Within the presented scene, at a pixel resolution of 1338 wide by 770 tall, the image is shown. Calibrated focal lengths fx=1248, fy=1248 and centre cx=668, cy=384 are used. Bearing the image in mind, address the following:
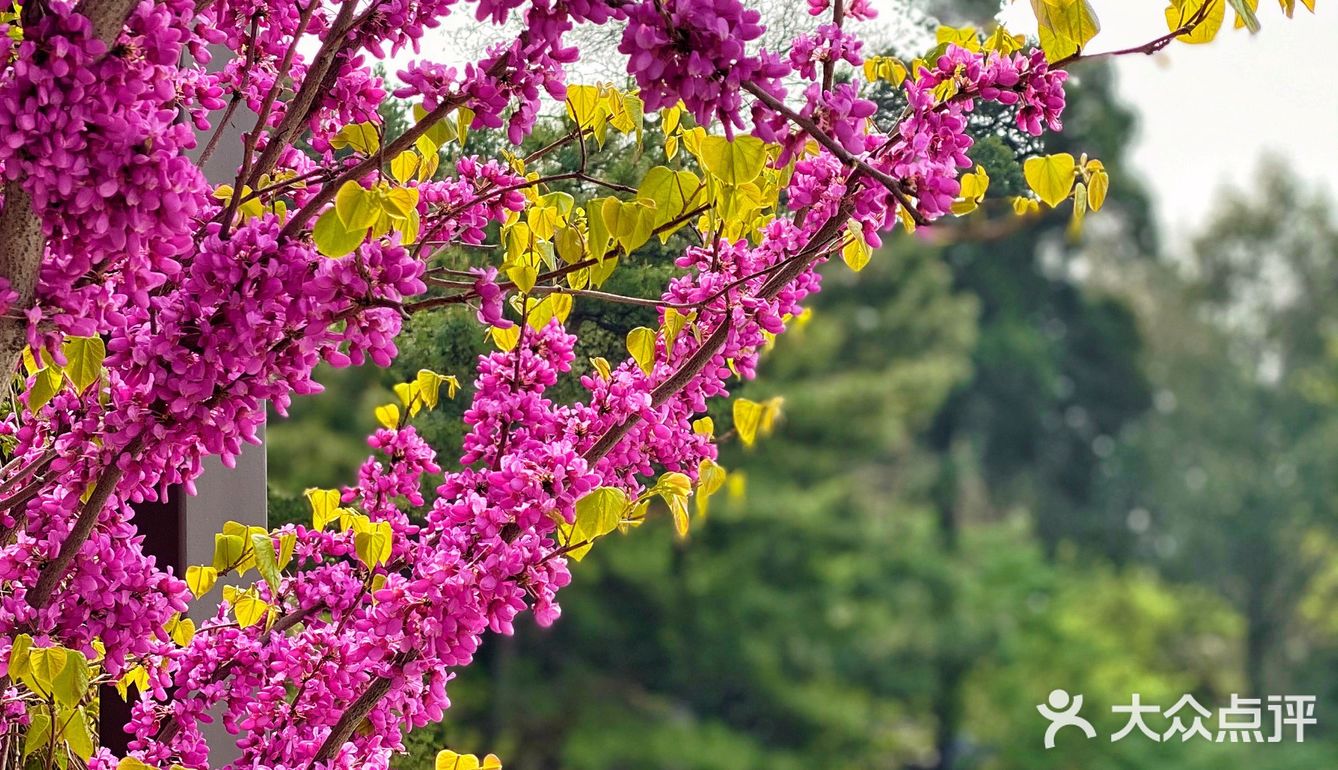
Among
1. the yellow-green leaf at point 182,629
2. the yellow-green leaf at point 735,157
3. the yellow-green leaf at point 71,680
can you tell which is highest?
the yellow-green leaf at point 735,157

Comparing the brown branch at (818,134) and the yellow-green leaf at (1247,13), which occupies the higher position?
the yellow-green leaf at (1247,13)

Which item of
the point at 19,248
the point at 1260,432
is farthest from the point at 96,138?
the point at 1260,432

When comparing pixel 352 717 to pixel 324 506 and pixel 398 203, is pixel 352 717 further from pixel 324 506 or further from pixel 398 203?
pixel 398 203

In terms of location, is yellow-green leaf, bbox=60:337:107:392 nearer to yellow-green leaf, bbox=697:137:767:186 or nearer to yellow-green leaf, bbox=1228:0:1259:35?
yellow-green leaf, bbox=697:137:767:186

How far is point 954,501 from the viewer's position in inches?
173

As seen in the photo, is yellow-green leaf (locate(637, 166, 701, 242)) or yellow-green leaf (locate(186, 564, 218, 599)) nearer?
yellow-green leaf (locate(637, 166, 701, 242))
